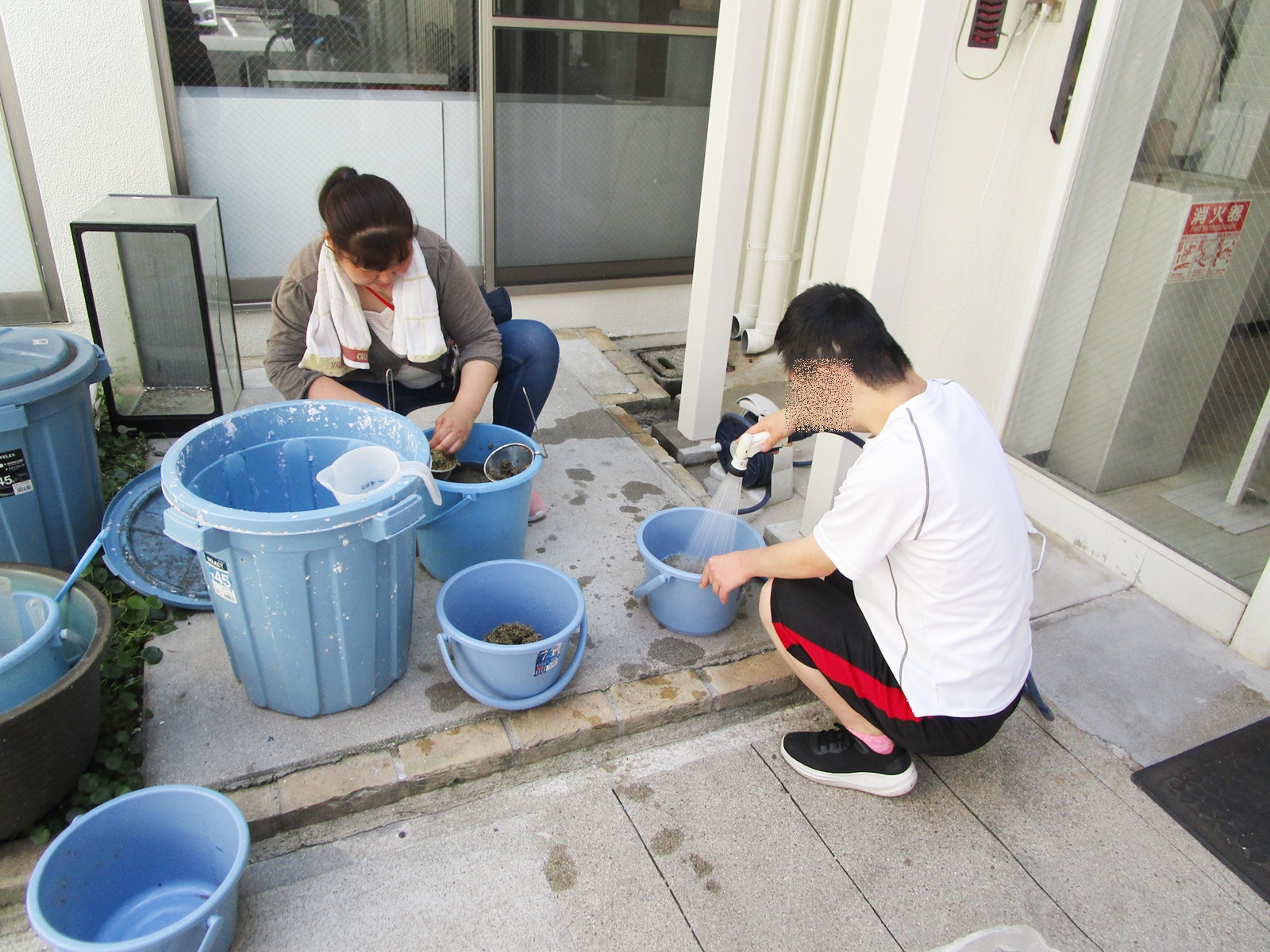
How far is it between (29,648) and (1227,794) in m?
2.82

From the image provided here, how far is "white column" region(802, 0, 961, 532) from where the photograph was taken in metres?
2.21

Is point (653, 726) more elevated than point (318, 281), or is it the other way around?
point (318, 281)

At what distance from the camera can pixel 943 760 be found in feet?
7.45

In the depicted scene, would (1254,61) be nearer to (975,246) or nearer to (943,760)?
(975,246)

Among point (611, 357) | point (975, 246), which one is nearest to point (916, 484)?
point (975, 246)

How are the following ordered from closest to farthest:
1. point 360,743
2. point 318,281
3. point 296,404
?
1. point 360,743
2. point 296,404
3. point 318,281

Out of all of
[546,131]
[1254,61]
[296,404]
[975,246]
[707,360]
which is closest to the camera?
[296,404]

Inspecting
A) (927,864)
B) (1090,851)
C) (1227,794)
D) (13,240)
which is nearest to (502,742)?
(927,864)

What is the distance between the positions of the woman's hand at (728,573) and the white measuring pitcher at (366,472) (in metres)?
0.72

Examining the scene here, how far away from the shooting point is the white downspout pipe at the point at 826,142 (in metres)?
Result: 3.84

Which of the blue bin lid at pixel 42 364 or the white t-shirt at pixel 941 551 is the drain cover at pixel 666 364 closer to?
the white t-shirt at pixel 941 551

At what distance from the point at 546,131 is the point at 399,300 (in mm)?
2102

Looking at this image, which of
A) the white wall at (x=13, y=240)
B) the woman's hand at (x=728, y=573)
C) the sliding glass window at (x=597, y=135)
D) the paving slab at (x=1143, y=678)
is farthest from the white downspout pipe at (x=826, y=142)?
the white wall at (x=13, y=240)

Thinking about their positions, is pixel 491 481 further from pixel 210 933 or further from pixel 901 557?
pixel 210 933
